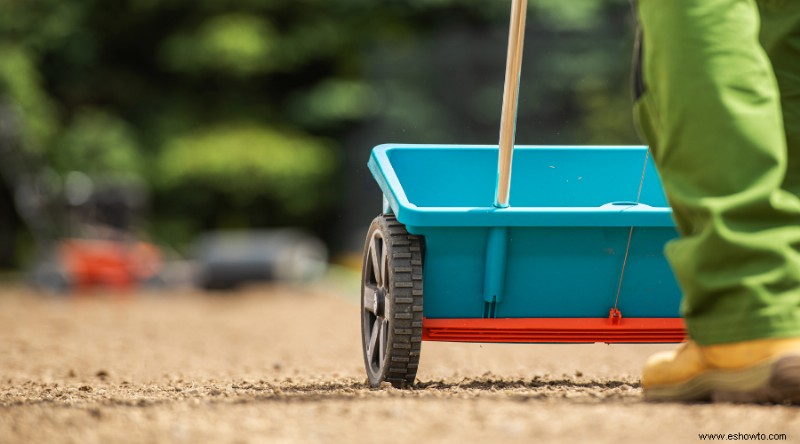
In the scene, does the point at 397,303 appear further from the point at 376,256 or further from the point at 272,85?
the point at 272,85

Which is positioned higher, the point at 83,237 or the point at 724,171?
the point at 724,171

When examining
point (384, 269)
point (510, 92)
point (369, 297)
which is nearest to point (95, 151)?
point (369, 297)

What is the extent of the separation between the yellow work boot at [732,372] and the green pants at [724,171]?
0.02 m

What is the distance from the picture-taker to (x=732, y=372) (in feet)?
5.60

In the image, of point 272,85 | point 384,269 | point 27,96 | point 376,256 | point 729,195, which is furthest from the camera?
point 272,85

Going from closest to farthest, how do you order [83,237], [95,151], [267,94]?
[83,237], [95,151], [267,94]

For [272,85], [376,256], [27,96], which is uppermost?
[376,256]

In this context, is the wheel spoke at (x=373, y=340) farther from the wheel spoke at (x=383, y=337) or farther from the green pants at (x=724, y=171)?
the green pants at (x=724, y=171)

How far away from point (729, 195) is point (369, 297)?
124 cm

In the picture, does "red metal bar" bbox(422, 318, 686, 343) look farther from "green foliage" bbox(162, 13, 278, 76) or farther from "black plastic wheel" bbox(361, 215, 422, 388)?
"green foliage" bbox(162, 13, 278, 76)

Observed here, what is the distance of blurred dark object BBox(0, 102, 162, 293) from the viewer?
35.7 feet

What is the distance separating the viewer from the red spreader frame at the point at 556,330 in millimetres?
2539

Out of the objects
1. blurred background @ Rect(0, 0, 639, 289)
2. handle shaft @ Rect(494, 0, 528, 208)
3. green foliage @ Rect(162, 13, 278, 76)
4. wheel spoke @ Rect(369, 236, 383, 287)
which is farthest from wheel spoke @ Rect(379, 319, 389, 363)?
green foliage @ Rect(162, 13, 278, 76)

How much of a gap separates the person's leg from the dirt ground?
9cm
